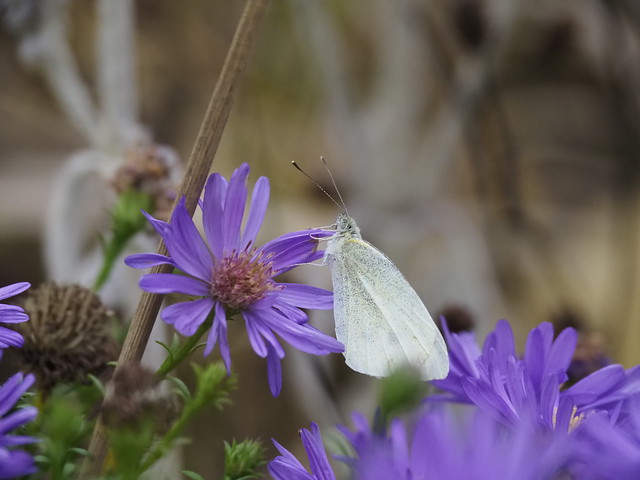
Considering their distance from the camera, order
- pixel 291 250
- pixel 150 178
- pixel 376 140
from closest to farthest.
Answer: pixel 291 250
pixel 150 178
pixel 376 140

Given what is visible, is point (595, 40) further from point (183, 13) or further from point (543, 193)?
point (183, 13)

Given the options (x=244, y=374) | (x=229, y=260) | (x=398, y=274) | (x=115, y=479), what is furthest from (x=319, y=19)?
(x=115, y=479)

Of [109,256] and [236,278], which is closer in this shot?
[236,278]

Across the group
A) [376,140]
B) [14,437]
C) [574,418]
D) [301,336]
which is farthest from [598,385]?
[376,140]

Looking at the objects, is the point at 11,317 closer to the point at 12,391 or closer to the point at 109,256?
the point at 12,391

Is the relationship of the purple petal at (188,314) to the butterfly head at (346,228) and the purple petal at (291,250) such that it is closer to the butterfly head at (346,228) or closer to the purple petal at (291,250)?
the purple petal at (291,250)

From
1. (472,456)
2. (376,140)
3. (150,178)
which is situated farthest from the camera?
(376,140)

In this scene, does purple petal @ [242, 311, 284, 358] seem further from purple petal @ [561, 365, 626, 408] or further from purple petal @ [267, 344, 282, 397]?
purple petal @ [561, 365, 626, 408]

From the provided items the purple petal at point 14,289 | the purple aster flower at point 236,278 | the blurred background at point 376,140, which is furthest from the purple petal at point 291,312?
the blurred background at point 376,140
